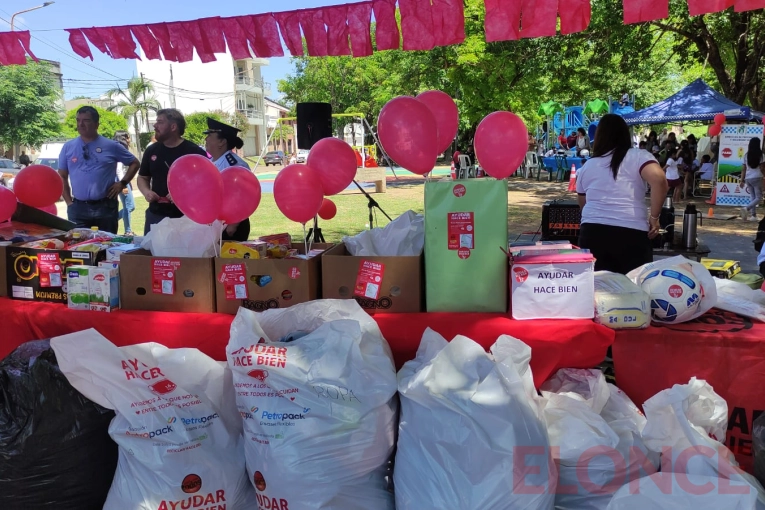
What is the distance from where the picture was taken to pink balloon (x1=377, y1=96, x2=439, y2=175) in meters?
2.35

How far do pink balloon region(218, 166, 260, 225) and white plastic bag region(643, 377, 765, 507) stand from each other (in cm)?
187

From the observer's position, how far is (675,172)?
13.4m

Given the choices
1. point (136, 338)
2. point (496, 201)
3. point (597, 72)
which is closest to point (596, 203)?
point (496, 201)

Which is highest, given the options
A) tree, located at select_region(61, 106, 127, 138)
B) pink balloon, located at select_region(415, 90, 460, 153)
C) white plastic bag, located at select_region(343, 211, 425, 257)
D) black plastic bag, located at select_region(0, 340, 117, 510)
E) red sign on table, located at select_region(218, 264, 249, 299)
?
tree, located at select_region(61, 106, 127, 138)

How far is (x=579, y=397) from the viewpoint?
6.82 ft

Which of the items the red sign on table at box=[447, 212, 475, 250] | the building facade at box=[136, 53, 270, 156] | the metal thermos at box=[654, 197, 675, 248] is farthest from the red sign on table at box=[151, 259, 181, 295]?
the building facade at box=[136, 53, 270, 156]

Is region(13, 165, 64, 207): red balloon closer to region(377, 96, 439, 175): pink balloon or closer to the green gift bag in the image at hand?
region(377, 96, 439, 175): pink balloon

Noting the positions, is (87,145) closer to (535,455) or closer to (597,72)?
(535,455)

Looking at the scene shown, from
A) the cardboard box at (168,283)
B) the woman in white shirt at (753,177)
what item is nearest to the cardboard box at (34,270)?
the cardboard box at (168,283)

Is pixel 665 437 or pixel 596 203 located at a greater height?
pixel 596 203

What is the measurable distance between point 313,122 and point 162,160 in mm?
1818

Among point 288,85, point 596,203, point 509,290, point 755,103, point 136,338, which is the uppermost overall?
point 288,85

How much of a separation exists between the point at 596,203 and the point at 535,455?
2.03m

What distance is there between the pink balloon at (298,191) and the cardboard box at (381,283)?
310 millimetres
